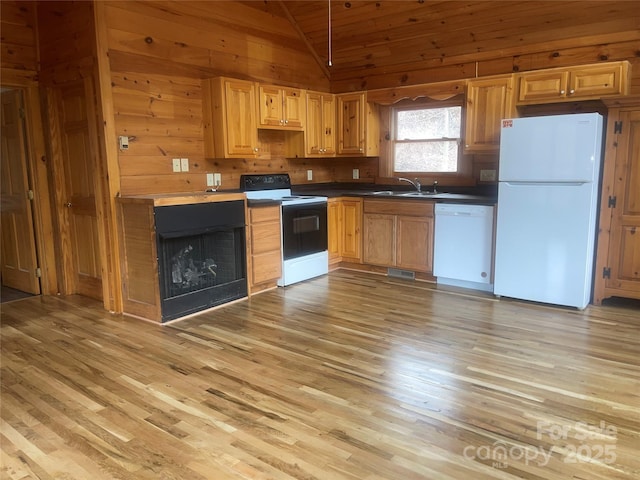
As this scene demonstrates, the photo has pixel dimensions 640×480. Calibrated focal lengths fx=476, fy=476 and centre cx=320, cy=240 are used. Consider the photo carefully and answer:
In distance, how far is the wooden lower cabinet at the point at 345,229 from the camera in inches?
215

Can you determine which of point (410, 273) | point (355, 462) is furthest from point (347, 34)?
point (355, 462)

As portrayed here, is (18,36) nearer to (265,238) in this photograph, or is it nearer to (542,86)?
(265,238)

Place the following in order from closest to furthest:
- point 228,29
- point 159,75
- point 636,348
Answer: point 636,348, point 159,75, point 228,29

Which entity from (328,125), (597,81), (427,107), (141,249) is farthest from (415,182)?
(141,249)

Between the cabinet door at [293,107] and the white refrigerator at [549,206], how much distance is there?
90.0 inches

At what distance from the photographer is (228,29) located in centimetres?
493

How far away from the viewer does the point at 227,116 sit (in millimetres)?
4656

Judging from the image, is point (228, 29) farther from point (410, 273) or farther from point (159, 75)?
point (410, 273)

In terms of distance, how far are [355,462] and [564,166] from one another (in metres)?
3.06

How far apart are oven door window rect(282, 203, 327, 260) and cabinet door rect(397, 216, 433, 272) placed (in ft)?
2.80

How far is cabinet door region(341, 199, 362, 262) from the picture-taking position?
5.47 m

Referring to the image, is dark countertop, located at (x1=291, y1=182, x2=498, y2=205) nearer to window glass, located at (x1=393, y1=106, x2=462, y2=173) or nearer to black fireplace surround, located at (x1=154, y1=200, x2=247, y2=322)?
window glass, located at (x1=393, y1=106, x2=462, y2=173)

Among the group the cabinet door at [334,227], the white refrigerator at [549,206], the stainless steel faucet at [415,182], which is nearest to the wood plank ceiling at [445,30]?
the white refrigerator at [549,206]

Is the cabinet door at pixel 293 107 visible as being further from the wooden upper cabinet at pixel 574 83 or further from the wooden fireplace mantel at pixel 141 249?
the wooden upper cabinet at pixel 574 83
